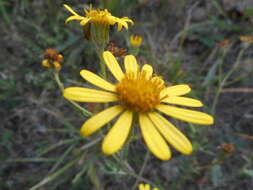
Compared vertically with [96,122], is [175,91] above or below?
below

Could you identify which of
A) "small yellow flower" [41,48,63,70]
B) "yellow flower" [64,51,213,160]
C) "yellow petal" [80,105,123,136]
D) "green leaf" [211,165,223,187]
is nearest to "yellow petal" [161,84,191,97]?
"yellow flower" [64,51,213,160]

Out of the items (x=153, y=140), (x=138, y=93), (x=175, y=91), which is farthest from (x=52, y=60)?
(x=153, y=140)

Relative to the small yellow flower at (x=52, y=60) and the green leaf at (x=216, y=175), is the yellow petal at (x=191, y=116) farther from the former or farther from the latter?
the green leaf at (x=216, y=175)

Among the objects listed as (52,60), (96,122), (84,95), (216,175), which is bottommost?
(216,175)

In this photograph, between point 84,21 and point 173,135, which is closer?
point 173,135

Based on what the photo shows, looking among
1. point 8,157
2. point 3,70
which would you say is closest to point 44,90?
point 3,70

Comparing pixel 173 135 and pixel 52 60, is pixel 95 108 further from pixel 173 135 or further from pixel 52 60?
pixel 173 135

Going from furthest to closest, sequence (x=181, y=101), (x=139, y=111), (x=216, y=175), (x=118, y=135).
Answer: (x=216, y=175) → (x=181, y=101) → (x=139, y=111) → (x=118, y=135)

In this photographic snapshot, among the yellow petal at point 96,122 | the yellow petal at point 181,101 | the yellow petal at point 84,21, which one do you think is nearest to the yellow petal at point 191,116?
the yellow petal at point 181,101
